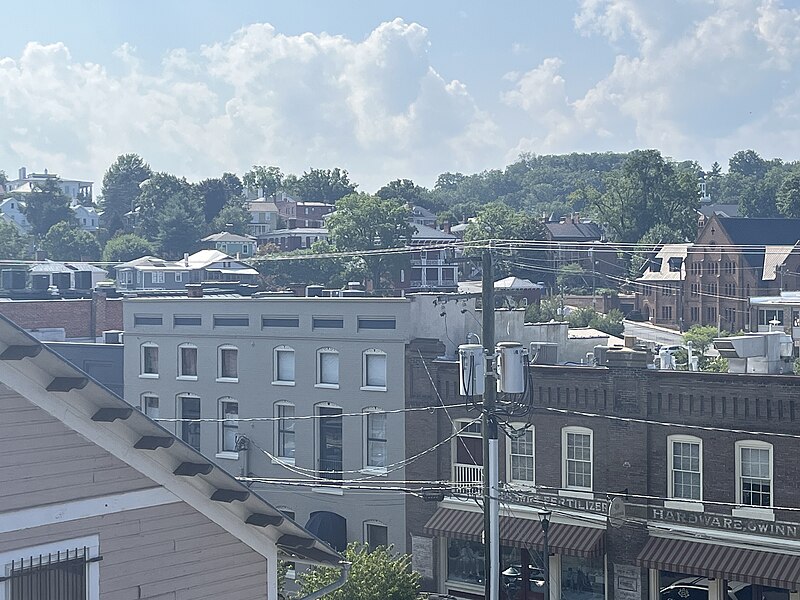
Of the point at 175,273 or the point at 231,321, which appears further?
the point at 175,273

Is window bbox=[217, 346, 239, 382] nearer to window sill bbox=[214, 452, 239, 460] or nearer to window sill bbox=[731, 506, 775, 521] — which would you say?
window sill bbox=[214, 452, 239, 460]

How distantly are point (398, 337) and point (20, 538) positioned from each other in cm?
2931

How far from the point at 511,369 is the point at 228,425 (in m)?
25.2

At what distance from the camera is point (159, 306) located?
149ft

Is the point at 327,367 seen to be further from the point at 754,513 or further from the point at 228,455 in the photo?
the point at 754,513

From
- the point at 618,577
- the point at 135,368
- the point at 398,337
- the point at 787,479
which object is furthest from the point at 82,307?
the point at 787,479

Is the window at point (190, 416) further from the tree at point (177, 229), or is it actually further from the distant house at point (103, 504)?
the tree at point (177, 229)

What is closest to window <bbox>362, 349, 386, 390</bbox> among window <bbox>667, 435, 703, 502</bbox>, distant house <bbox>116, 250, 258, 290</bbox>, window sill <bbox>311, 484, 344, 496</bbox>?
window sill <bbox>311, 484, 344, 496</bbox>

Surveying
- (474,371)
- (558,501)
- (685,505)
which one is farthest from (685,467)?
(474,371)

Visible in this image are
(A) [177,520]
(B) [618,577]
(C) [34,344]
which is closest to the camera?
(C) [34,344]

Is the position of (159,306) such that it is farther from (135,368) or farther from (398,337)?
(398,337)

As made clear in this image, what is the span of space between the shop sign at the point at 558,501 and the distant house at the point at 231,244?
422 feet

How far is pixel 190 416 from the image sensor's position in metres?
44.0

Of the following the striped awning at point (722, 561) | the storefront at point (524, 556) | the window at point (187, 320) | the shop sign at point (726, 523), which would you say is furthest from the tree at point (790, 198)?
the striped awning at point (722, 561)
